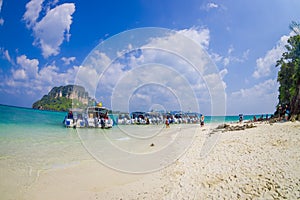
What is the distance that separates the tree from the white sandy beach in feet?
44.1

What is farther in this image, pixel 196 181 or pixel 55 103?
pixel 55 103

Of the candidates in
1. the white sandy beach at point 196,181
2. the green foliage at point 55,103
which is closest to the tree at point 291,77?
the white sandy beach at point 196,181

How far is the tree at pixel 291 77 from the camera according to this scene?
1738 centimetres

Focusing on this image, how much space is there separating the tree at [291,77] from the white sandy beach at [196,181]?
13.4 metres

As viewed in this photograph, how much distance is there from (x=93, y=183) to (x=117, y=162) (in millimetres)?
2424

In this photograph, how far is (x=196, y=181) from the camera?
5023mm

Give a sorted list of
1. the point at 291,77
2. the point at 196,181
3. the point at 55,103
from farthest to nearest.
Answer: the point at 55,103
the point at 291,77
the point at 196,181

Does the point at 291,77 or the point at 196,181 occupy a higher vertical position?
the point at 291,77

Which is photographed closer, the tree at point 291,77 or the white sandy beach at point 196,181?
the white sandy beach at point 196,181

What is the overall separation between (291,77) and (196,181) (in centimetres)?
2177

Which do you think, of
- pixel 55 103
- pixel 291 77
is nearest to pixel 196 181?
pixel 291 77

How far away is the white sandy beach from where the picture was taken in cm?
418

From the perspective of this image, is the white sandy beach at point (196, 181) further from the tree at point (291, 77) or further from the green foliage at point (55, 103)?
the green foliage at point (55, 103)

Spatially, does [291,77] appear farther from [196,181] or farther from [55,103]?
[55,103]
